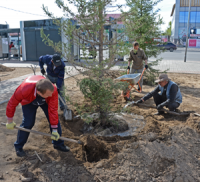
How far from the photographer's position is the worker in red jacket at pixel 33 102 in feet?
9.72

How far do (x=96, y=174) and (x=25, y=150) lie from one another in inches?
54.8

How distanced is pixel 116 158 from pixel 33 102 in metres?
1.59

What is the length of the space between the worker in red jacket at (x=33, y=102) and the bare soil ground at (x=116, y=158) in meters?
0.28

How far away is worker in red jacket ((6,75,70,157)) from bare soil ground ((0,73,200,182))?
0.28 meters

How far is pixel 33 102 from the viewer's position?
329cm

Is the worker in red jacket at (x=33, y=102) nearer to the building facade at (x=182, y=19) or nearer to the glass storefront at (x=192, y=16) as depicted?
the building facade at (x=182, y=19)

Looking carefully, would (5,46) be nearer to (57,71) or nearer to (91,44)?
(57,71)

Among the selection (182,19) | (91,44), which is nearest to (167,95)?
(91,44)

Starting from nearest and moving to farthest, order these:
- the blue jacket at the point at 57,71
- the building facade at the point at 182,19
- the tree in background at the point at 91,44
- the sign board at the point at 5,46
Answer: the tree in background at the point at 91,44 → the blue jacket at the point at 57,71 → the sign board at the point at 5,46 → the building facade at the point at 182,19

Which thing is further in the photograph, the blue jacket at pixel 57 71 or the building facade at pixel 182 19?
the building facade at pixel 182 19

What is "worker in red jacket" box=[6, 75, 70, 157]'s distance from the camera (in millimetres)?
2963

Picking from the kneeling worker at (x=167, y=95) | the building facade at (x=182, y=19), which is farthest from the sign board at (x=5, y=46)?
the building facade at (x=182, y=19)

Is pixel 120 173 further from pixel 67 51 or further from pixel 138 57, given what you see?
pixel 138 57

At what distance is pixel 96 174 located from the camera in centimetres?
309
